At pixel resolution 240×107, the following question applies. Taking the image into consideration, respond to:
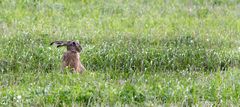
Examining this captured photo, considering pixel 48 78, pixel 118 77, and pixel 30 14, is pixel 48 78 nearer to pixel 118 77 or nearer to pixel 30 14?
pixel 118 77

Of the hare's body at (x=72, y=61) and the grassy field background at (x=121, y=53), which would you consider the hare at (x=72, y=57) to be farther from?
the grassy field background at (x=121, y=53)

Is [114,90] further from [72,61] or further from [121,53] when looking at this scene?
[121,53]

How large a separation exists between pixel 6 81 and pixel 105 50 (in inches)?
77.7

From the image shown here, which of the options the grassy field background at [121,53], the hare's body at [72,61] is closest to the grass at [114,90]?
the grassy field background at [121,53]

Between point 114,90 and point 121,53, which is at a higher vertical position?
point 114,90

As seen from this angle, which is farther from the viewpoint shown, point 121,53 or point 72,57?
point 121,53

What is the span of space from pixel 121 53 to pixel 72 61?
Answer: 3.39 feet

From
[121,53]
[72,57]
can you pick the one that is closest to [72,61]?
[72,57]

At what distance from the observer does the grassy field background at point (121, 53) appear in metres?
6.58

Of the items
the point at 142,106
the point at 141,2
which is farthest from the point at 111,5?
the point at 142,106

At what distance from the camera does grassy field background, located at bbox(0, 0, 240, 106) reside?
259 inches

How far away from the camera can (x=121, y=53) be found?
28.9 feet

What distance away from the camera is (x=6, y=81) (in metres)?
7.41

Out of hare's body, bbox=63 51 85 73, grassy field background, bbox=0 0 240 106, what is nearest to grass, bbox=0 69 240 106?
grassy field background, bbox=0 0 240 106
